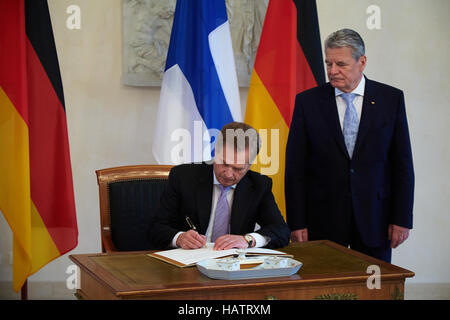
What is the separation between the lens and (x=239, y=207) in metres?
2.82

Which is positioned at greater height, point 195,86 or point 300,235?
point 195,86

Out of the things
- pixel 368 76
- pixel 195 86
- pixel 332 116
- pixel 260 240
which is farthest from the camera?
pixel 368 76

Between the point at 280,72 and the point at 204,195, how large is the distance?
1.58 meters

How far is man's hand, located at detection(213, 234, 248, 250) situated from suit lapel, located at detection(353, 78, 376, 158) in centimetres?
92

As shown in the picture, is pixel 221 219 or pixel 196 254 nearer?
pixel 196 254

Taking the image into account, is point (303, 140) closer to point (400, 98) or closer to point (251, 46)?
point (400, 98)

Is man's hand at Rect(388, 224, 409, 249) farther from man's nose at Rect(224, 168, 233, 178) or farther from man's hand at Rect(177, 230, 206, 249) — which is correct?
man's hand at Rect(177, 230, 206, 249)

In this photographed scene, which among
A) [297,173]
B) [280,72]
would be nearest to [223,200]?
[297,173]

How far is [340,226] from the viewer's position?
120 inches

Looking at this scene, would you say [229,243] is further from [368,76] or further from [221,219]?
[368,76]

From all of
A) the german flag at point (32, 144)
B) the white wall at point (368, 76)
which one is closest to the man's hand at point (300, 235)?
the german flag at point (32, 144)

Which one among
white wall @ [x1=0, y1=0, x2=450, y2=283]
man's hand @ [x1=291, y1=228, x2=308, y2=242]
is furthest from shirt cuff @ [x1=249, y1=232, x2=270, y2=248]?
white wall @ [x1=0, y1=0, x2=450, y2=283]

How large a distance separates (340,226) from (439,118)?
7.96 feet

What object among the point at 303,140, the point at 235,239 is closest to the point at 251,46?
the point at 303,140
